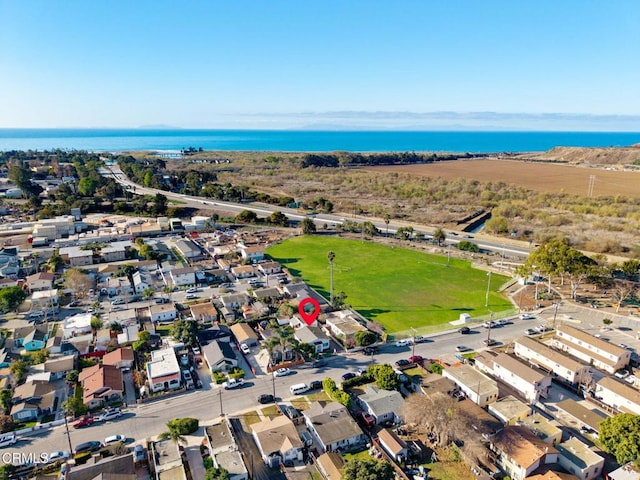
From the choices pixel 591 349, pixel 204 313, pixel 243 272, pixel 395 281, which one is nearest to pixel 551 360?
pixel 591 349

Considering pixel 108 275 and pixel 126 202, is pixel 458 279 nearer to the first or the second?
pixel 108 275

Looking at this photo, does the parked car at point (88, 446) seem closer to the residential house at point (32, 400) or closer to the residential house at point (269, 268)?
the residential house at point (32, 400)

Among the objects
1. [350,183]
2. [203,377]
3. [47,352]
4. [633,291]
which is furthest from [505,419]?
[350,183]

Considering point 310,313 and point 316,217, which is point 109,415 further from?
point 316,217

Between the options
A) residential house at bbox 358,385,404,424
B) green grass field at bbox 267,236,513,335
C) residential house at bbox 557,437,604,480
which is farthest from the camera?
green grass field at bbox 267,236,513,335

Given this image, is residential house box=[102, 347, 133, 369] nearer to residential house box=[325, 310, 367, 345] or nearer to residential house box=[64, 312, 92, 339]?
residential house box=[64, 312, 92, 339]

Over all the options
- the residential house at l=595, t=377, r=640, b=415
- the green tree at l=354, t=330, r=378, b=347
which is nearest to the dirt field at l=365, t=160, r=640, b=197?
the residential house at l=595, t=377, r=640, b=415
